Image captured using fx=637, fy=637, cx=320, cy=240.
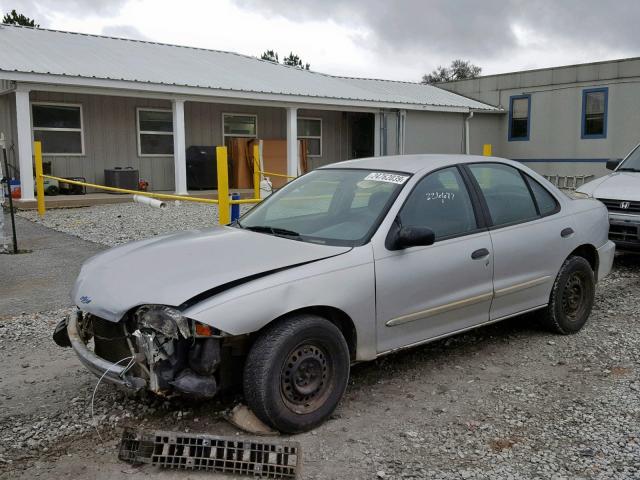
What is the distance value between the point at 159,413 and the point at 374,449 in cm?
134

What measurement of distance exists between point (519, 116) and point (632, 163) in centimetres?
1423

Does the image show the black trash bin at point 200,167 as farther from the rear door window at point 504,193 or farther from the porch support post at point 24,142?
the rear door window at point 504,193

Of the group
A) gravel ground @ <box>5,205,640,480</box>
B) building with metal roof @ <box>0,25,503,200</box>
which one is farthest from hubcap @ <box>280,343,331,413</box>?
building with metal roof @ <box>0,25,503,200</box>

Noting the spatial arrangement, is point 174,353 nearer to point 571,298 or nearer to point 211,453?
point 211,453

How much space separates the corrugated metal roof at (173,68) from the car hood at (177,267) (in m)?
10.9

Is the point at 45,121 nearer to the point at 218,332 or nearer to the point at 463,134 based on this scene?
the point at 463,134

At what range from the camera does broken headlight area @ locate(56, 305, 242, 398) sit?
329 centimetres

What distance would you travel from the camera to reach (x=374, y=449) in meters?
3.46

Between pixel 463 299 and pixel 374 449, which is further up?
pixel 463 299

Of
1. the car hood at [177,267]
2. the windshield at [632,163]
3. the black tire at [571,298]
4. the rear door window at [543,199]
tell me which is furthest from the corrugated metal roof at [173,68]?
the black tire at [571,298]

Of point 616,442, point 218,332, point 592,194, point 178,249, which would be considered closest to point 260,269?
point 218,332

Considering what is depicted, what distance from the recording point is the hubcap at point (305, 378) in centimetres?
351

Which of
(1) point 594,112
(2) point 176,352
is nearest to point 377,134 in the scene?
(1) point 594,112

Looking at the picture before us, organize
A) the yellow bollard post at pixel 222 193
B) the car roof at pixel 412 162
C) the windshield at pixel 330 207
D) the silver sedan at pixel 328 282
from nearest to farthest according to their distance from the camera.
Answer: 1. the silver sedan at pixel 328 282
2. the windshield at pixel 330 207
3. the car roof at pixel 412 162
4. the yellow bollard post at pixel 222 193
